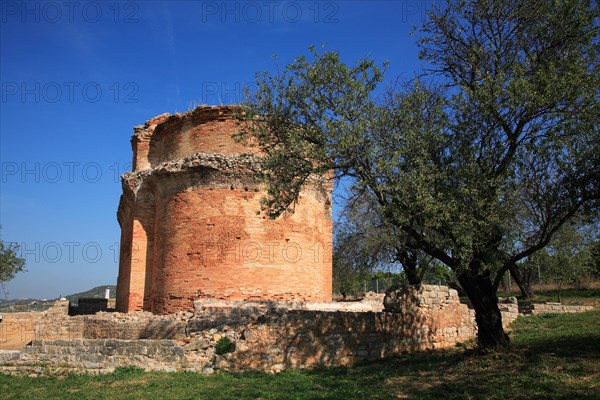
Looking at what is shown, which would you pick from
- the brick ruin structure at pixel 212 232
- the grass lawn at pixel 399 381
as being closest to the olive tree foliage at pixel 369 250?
the brick ruin structure at pixel 212 232

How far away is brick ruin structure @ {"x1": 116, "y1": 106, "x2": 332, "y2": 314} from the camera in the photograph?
1772 cm

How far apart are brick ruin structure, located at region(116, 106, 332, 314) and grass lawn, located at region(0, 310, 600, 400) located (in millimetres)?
6468

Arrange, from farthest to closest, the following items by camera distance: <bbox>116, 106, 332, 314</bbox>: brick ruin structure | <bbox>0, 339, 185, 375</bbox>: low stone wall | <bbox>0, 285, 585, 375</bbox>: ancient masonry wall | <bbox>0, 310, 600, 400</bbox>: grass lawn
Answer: <bbox>116, 106, 332, 314</bbox>: brick ruin structure → <bbox>0, 339, 185, 375</bbox>: low stone wall → <bbox>0, 285, 585, 375</bbox>: ancient masonry wall → <bbox>0, 310, 600, 400</bbox>: grass lawn

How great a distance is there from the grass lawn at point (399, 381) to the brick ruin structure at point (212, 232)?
6468 mm

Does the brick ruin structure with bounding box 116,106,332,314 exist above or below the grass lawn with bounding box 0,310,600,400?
above

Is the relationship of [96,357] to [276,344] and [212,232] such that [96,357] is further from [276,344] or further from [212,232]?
[212,232]

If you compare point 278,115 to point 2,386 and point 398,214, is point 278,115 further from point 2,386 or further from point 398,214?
point 2,386

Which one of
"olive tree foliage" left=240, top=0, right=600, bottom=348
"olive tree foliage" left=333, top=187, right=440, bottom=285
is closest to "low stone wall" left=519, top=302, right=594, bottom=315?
"olive tree foliage" left=333, top=187, right=440, bottom=285

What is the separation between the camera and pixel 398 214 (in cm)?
1019

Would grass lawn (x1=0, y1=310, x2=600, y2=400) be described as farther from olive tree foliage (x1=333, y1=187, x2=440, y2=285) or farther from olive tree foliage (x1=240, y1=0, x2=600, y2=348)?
olive tree foliage (x1=333, y1=187, x2=440, y2=285)

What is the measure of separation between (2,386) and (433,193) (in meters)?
10.5

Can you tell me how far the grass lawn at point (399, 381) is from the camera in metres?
8.63

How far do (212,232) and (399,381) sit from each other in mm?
9989

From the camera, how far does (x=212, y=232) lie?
18.0 metres
